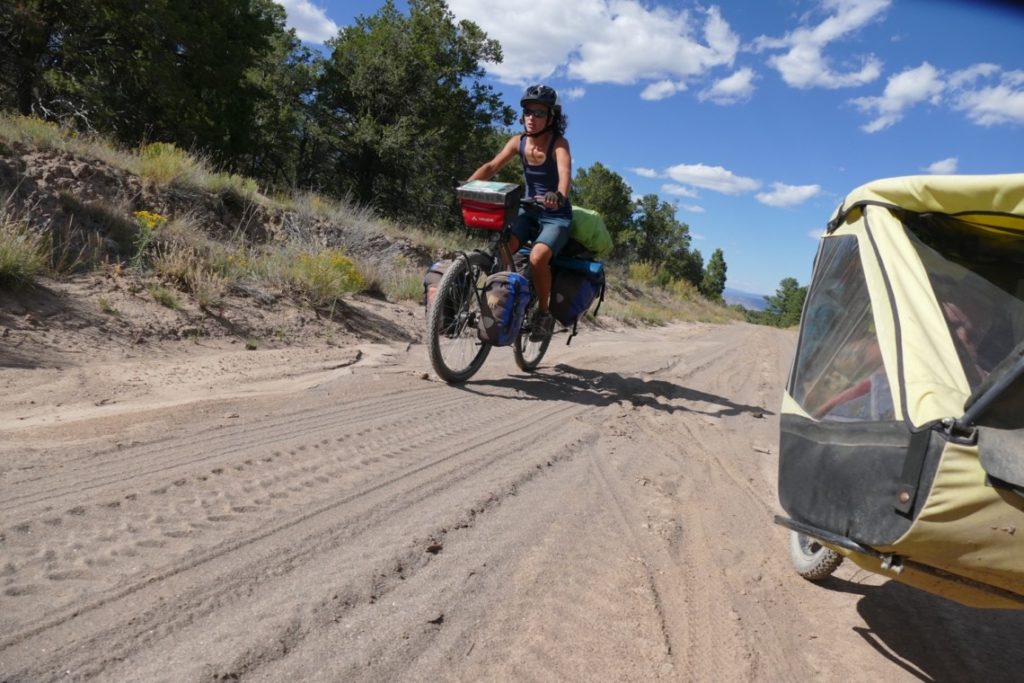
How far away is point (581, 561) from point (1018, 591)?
52.7 inches

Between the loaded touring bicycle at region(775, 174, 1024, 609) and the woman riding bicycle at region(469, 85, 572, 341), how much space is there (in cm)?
286

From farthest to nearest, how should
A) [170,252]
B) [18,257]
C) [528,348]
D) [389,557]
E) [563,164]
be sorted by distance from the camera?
[528,348] < [170,252] < [563,164] < [18,257] < [389,557]

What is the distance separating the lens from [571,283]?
18.9ft

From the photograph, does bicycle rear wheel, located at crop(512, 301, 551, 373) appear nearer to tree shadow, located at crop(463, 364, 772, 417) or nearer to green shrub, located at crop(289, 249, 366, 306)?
tree shadow, located at crop(463, 364, 772, 417)

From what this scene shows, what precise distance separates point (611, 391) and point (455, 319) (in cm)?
176

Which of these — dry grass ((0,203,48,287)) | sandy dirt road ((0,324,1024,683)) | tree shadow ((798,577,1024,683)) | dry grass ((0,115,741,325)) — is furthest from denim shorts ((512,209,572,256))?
dry grass ((0,203,48,287))

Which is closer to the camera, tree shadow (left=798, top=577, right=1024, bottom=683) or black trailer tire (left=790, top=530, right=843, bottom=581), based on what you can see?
tree shadow (left=798, top=577, right=1024, bottom=683)

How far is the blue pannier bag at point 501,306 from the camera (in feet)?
16.1

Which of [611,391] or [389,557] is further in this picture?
[611,391]

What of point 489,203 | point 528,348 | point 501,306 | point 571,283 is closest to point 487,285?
point 501,306

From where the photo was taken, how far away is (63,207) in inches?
250

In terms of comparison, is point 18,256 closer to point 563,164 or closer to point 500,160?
point 500,160

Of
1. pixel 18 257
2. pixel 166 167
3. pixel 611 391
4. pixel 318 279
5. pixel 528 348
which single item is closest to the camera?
pixel 18 257

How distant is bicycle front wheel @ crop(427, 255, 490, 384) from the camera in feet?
15.6
